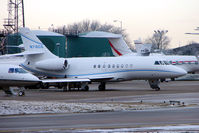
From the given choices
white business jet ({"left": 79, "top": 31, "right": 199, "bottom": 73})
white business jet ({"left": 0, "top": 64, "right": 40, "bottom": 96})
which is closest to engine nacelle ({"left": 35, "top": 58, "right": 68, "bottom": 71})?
white business jet ({"left": 0, "top": 64, "right": 40, "bottom": 96})

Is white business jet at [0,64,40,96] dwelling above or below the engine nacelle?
below

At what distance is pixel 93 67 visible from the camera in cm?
4422

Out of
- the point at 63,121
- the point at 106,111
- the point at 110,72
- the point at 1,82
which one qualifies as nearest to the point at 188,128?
the point at 63,121

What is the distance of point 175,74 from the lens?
1588 inches

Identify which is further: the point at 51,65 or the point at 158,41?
the point at 158,41

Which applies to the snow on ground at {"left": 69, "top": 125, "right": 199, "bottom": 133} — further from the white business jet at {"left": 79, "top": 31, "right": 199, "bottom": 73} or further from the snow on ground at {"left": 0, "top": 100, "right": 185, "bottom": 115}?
the white business jet at {"left": 79, "top": 31, "right": 199, "bottom": 73}

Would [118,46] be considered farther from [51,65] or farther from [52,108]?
[52,108]

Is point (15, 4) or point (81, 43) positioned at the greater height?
point (15, 4)

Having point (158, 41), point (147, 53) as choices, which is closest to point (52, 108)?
point (147, 53)

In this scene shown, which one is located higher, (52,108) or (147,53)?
(147,53)

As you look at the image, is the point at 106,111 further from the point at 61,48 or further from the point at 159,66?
the point at 61,48

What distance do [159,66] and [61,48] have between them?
40.0m

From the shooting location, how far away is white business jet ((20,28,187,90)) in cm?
4088

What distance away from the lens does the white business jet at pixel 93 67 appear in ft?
134
